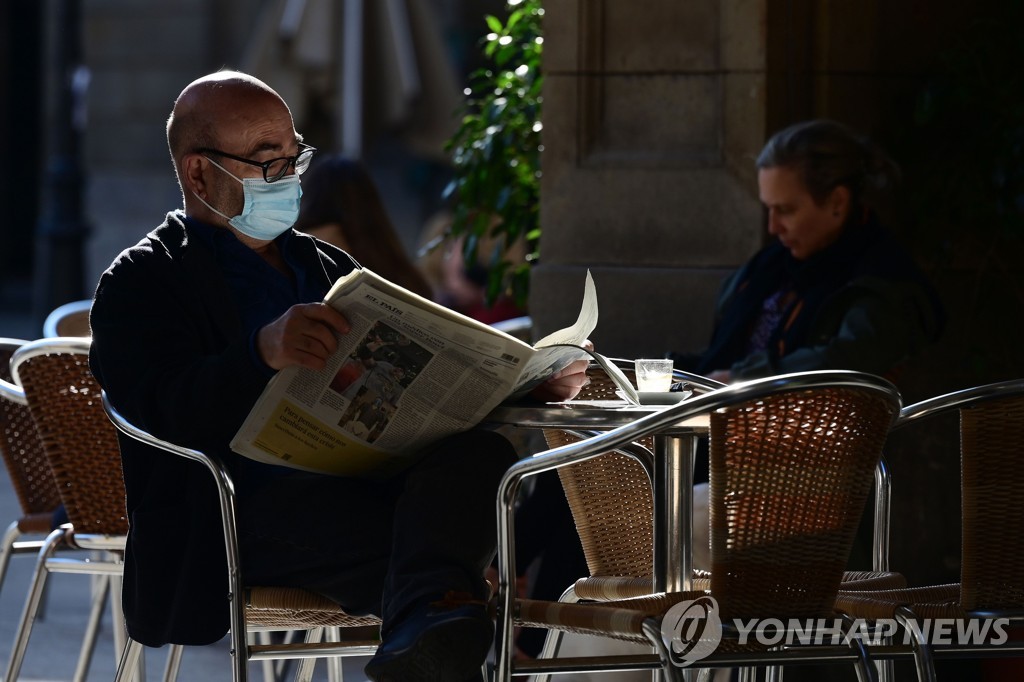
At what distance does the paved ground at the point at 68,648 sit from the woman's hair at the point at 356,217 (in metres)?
1.30

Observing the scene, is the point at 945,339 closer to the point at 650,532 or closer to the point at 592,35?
the point at 592,35

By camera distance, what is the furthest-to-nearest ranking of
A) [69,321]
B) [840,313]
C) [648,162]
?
[648,162], [69,321], [840,313]

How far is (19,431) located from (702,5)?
2308 millimetres

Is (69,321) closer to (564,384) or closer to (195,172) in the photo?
(195,172)

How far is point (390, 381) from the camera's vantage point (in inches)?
121

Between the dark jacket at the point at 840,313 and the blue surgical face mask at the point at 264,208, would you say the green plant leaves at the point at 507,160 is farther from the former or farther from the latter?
the blue surgical face mask at the point at 264,208

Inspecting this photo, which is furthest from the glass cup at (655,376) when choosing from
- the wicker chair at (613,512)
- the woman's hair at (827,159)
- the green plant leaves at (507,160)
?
the green plant leaves at (507,160)

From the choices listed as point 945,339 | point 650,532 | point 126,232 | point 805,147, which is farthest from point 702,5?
point 126,232

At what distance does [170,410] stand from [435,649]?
2.30 ft

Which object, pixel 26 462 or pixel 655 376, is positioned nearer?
pixel 655 376

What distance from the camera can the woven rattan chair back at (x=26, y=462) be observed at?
438 cm

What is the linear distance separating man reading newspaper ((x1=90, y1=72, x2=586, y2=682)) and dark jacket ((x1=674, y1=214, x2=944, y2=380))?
116 centimetres

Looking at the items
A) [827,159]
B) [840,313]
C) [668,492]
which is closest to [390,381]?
[668,492]

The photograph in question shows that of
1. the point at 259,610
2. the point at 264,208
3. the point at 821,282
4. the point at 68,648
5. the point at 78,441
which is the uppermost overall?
the point at 264,208
